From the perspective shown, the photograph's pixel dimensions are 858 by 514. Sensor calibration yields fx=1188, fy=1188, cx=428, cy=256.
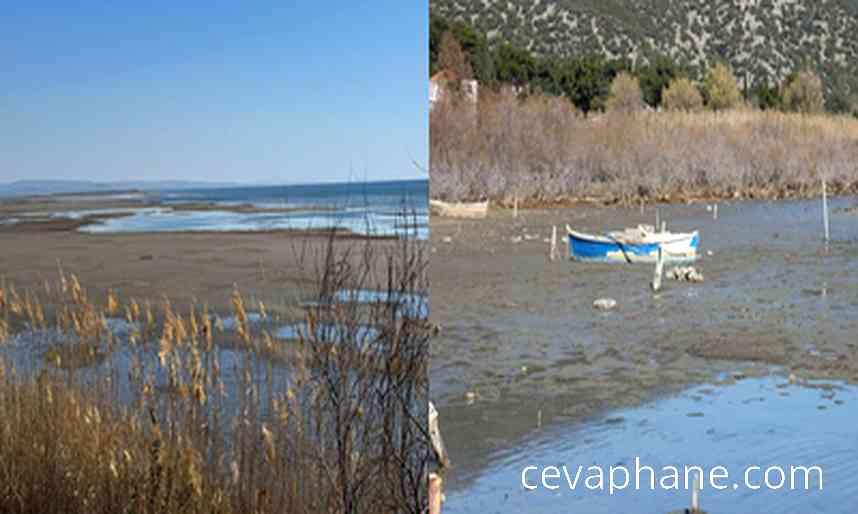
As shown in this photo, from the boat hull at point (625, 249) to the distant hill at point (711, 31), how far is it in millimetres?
6460

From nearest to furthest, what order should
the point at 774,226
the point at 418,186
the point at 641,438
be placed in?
1. the point at 418,186
2. the point at 641,438
3. the point at 774,226

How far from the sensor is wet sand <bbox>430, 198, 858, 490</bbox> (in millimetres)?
5867

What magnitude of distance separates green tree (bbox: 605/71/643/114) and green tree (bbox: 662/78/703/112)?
80 cm

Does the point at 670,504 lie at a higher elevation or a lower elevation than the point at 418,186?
lower

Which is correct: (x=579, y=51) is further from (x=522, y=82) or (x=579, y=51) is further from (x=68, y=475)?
(x=68, y=475)

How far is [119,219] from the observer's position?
11.9 metres

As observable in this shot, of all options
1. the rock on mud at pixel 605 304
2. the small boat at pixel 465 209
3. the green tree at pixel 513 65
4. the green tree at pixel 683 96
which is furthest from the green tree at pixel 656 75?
the rock on mud at pixel 605 304

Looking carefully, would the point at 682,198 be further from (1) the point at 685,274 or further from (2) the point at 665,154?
(1) the point at 685,274

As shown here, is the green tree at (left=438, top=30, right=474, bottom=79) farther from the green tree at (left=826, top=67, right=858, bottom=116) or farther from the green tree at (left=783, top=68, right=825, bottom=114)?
the green tree at (left=826, top=67, right=858, bottom=116)

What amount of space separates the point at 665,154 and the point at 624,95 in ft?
3.46

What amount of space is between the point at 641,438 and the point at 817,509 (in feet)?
3.10

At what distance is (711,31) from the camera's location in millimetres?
21000

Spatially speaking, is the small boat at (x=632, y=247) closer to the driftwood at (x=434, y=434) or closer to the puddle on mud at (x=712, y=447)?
the puddle on mud at (x=712, y=447)

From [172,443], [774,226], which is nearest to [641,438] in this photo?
[172,443]
